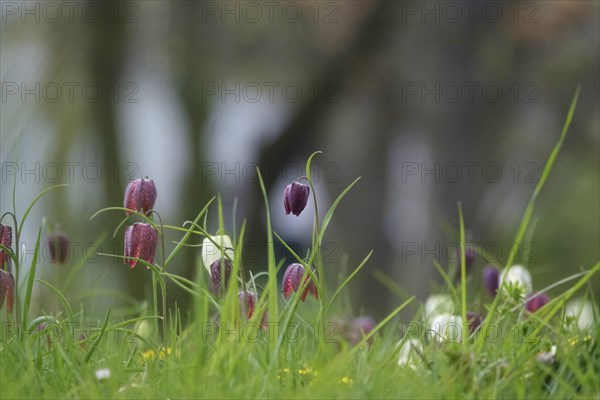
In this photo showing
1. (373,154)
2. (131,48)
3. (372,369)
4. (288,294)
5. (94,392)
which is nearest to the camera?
(94,392)

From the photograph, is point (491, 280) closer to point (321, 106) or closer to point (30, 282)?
point (30, 282)

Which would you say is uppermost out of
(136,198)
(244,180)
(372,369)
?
(136,198)

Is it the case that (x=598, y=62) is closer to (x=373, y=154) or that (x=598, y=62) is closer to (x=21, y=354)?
(x=373, y=154)

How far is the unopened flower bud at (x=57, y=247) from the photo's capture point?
7.03ft

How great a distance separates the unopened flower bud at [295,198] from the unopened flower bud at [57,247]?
58cm

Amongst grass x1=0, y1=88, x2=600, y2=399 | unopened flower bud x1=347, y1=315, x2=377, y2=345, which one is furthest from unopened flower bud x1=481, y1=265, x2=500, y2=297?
grass x1=0, y1=88, x2=600, y2=399

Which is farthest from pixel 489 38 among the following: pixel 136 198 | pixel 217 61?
pixel 136 198

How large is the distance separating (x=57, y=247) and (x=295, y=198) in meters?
0.64

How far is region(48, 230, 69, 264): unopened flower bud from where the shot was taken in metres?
2.14

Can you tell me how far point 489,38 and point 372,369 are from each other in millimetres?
5906

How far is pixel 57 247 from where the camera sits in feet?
7.14

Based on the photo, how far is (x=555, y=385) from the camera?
1464 millimetres

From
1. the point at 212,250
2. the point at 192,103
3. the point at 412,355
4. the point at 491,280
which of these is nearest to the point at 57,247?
the point at 212,250

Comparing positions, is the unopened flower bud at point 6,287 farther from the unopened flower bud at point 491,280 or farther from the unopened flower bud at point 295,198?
the unopened flower bud at point 491,280
